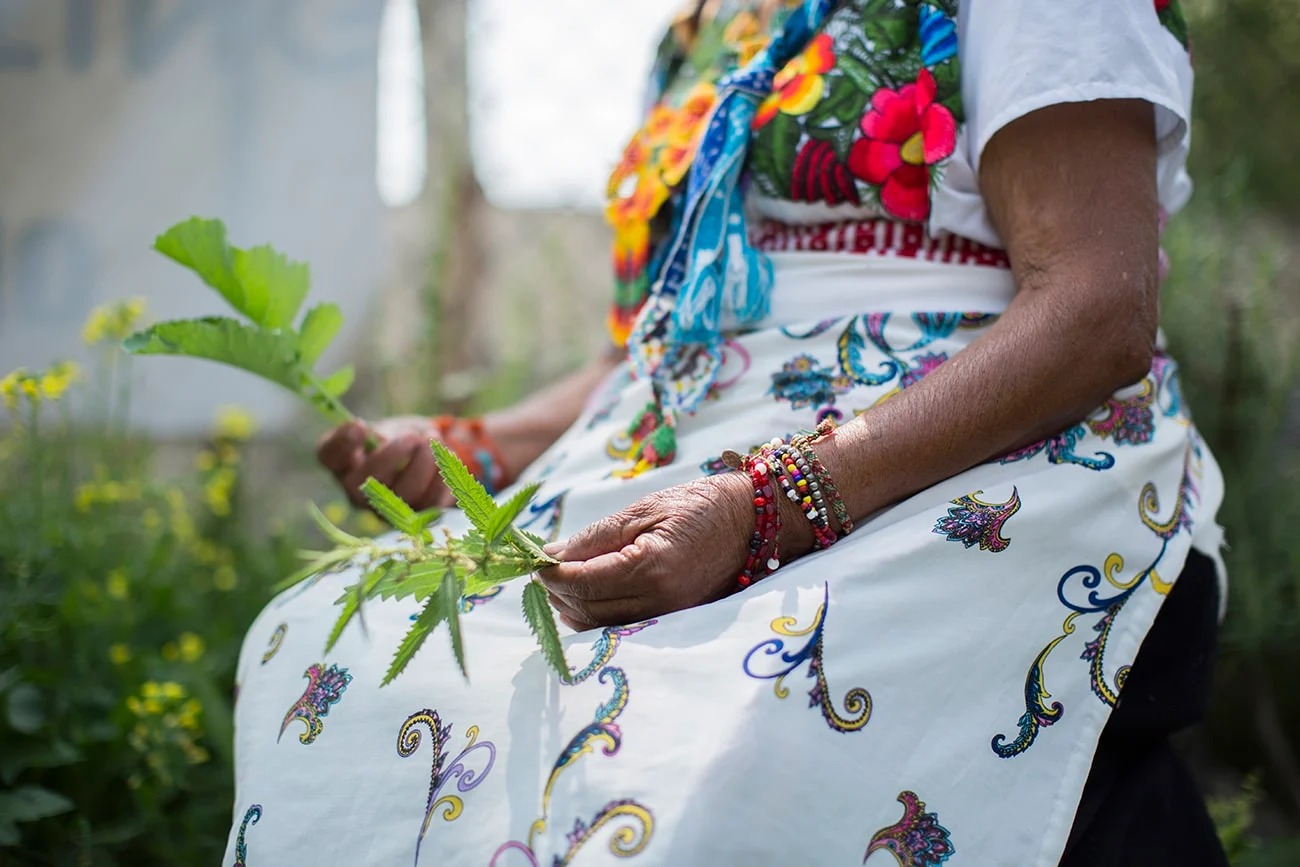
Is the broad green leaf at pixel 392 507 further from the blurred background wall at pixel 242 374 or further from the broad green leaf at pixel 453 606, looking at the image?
the blurred background wall at pixel 242 374

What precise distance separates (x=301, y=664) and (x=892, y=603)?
24.5 inches

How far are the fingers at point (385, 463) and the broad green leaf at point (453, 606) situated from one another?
594 millimetres

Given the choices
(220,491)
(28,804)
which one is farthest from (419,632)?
(220,491)

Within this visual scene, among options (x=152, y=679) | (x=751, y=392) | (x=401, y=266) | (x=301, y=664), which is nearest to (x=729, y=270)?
(x=751, y=392)

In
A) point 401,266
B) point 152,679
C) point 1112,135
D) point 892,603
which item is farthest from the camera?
point 401,266

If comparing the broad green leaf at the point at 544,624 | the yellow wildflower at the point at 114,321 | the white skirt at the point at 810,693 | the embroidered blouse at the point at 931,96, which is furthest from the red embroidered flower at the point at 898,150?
the yellow wildflower at the point at 114,321

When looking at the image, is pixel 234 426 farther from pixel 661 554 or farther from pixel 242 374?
pixel 661 554

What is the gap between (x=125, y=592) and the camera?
1.85 meters

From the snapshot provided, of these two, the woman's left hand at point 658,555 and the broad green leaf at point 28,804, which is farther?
the broad green leaf at point 28,804

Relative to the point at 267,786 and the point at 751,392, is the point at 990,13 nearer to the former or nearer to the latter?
the point at 751,392

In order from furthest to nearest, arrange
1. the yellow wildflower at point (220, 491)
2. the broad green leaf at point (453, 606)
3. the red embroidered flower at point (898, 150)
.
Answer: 1. the yellow wildflower at point (220, 491)
2. the red embroidered flower at point (898, 150)
3. the broad green leaf at point (453, 606)

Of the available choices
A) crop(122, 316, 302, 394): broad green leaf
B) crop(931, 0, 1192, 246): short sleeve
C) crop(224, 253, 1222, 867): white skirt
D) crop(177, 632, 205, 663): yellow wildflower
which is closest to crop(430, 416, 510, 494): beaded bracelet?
crop(122, 316, 302, 394): broad green leaf

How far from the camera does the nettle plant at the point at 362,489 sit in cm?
84

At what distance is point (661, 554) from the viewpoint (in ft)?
2.94
